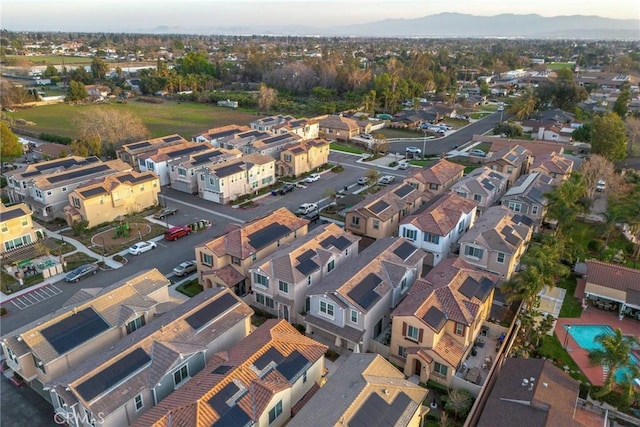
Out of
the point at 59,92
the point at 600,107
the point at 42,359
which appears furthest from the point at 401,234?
the point at 59,92

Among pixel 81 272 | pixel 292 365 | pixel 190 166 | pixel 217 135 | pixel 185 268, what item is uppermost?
pixel 217 135

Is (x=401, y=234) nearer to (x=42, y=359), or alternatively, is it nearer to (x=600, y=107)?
(x=42, y=359)

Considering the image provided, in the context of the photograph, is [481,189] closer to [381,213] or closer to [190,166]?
[381,213]

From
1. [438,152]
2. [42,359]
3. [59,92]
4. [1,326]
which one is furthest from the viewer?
[59,92]

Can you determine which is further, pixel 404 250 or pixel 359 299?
pixel 404 250

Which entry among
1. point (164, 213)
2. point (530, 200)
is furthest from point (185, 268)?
point (530, 200)

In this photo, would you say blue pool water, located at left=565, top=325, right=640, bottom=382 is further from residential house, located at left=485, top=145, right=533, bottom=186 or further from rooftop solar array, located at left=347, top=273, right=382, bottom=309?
residential house, located at left=485, top=145, right=533, bottom=186

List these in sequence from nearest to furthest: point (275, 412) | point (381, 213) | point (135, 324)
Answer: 1. point (275, 412)
2. point (135, 324)
3. point (381, 213)

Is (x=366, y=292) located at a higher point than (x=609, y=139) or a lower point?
lower
